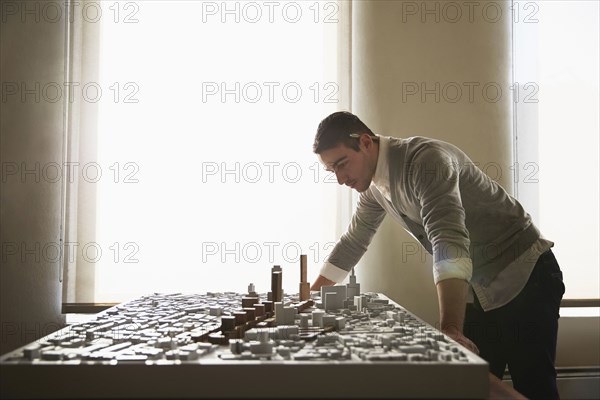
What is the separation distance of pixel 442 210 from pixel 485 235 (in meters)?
0.33

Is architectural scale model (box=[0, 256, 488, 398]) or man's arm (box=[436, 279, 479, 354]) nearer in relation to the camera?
architectural scale model (box=[0, 256, 488, 398])

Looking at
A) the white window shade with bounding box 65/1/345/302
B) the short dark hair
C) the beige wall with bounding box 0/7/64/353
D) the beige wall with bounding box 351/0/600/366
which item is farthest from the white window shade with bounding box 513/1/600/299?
the beige wall with bounding box 0/7/64/353

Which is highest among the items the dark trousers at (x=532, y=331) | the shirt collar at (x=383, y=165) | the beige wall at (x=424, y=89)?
the beige wall at (x=424, y=89)

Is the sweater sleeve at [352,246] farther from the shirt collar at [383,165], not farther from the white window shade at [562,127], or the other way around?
the white window shade at [562,127]

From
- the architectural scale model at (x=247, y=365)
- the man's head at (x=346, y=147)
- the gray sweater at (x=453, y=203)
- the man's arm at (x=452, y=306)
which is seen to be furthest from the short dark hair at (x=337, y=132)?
the architectural scale model at (x=247, y=365)

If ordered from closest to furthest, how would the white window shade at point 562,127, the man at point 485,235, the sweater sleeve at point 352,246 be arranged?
the man at point 485,235, the sweater sleeve at point 352,246, the white window shade at point 562,127

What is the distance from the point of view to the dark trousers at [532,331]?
1899 millimetres

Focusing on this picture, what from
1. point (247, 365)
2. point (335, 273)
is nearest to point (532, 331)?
point (335, 273)

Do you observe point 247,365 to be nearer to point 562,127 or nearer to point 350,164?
point 350,164

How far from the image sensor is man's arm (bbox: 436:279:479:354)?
1621 mm

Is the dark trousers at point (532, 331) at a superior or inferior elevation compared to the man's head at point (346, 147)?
inferior

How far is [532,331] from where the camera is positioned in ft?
6.32

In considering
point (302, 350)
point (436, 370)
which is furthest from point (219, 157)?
point (436, 370)

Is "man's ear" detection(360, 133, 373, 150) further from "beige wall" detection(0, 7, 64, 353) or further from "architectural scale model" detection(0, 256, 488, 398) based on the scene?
"beige wall" detection(0, 7, 64, 353)
